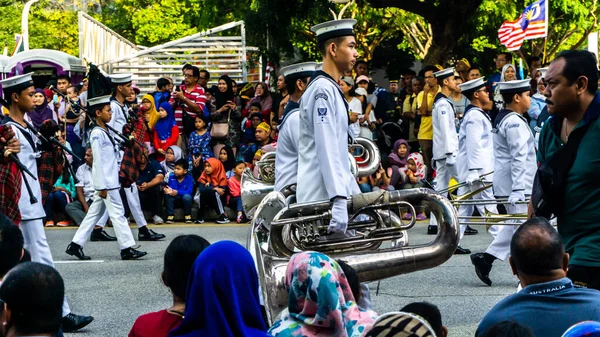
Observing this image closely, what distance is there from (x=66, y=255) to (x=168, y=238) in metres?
1.82

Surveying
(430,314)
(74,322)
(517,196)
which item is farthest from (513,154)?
(430,314)

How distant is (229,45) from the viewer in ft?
80.1

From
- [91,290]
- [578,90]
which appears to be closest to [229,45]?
[91,290]

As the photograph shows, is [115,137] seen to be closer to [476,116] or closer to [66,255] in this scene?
[66,255]

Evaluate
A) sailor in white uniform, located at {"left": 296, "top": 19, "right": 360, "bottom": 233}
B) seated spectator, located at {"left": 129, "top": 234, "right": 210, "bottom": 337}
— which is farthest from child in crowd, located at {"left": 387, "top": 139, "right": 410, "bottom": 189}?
seated spectator, located at {"left": 129, "top": 234, "right": 210, "bottom": 337}

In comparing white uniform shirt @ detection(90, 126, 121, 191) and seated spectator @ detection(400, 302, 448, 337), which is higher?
white uniform shirt @ detection(90, 126, 121, 191)

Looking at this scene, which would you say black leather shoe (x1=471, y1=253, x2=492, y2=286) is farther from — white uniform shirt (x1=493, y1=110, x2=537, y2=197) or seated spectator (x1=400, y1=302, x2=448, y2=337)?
seated spectator (x1=400, y1=302, x2=448, y2=337)

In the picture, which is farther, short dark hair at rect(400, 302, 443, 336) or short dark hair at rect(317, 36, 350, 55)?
short dark hair at rect(317, 36, 350, 55)

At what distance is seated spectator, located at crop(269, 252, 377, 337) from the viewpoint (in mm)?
4238

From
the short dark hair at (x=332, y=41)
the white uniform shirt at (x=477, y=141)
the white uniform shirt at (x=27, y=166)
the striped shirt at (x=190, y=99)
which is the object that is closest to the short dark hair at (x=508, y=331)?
the short dark hair at (x=332, y=41)

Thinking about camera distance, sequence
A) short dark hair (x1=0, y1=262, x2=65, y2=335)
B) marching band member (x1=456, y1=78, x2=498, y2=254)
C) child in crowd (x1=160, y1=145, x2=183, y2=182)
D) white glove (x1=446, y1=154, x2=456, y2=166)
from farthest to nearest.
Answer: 1. child in crowd (x1=160, y1=145, x2=183, y2=182)
2. white glove (x1=446, y1=154, x2=456, y2=166)
3. marching band member (x1=456, y1=78, x2=498, y2=254)
4. short dark hair (x1=0, y1=262, x2=65, y2=335)

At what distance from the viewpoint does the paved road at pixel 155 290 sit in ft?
27.4

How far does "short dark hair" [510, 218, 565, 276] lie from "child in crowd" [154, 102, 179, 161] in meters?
12.7

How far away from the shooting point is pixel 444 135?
13945 mm
